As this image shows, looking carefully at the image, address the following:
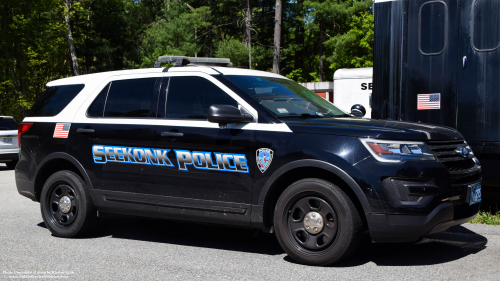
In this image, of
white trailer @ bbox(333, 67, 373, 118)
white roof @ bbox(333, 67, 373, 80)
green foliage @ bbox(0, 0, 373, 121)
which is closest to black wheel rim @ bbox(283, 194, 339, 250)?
white trailer @ bbox(333, 67, 373, 118)

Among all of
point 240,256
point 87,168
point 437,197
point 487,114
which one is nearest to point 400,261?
point 437,197

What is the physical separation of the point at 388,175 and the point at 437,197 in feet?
1.50

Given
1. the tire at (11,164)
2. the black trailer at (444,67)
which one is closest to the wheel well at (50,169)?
the black trailer at (444,67)

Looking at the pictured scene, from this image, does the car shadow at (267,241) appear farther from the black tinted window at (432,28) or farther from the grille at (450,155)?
the black tinted window at (432,28)

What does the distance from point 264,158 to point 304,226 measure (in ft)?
2.33

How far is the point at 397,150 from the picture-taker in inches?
178

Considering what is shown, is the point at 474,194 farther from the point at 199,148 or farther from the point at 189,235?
the point at 189,235

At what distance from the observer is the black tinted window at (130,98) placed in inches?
227

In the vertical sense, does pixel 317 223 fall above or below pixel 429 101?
below

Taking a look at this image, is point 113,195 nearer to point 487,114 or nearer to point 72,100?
point 72,100

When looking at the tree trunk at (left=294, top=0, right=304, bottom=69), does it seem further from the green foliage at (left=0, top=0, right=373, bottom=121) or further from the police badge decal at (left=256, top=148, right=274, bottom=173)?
the police badge decal at (left=256, top=148, right=274, bottom=173)

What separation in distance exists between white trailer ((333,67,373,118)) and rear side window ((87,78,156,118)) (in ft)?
31.5

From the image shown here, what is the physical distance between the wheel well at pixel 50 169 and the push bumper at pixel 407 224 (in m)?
3.49

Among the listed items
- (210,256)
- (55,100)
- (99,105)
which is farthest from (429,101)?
(55,100)
